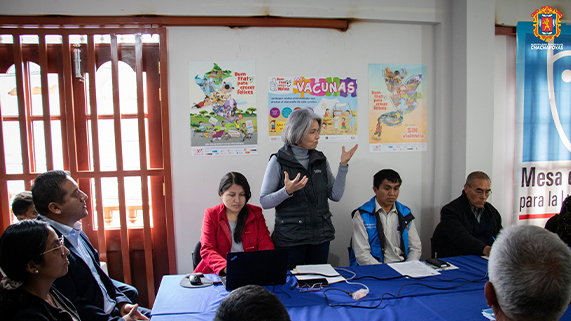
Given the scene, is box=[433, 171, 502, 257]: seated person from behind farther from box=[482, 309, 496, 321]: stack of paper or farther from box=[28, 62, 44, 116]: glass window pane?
box=[28, 62, 44, 116]: glass window pane

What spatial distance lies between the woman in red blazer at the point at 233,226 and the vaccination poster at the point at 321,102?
0.85 meters

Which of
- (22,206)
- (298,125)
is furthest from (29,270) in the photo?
(298,125)

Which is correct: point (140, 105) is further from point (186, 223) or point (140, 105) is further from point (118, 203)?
point (186, 223)

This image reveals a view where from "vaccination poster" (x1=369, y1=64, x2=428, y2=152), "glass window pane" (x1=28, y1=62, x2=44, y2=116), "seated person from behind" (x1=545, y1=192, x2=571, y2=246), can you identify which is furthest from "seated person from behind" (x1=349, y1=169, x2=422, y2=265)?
"glass window pane" (x1=28, y1=62, x2=44, y2=116)

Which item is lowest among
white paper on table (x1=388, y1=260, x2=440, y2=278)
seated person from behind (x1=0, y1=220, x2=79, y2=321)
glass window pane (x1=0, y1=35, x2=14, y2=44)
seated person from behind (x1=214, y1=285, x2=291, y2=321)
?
white paper on table (x1=388, y1=260, x2=440, y2=278)

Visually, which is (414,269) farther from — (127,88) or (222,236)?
(127,88)

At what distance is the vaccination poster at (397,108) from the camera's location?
3.12m

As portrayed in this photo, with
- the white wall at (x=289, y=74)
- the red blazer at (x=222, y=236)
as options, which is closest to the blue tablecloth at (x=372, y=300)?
the red blazer at (x=222, y=236)

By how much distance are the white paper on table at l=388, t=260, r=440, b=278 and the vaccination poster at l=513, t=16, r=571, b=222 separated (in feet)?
6.50

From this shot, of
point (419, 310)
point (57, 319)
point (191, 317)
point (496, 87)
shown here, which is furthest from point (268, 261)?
point (496, 87)

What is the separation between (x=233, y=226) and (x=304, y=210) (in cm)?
51

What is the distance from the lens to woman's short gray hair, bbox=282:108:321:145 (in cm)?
229

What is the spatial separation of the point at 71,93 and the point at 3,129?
0.65 m

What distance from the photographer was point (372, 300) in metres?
1.59
